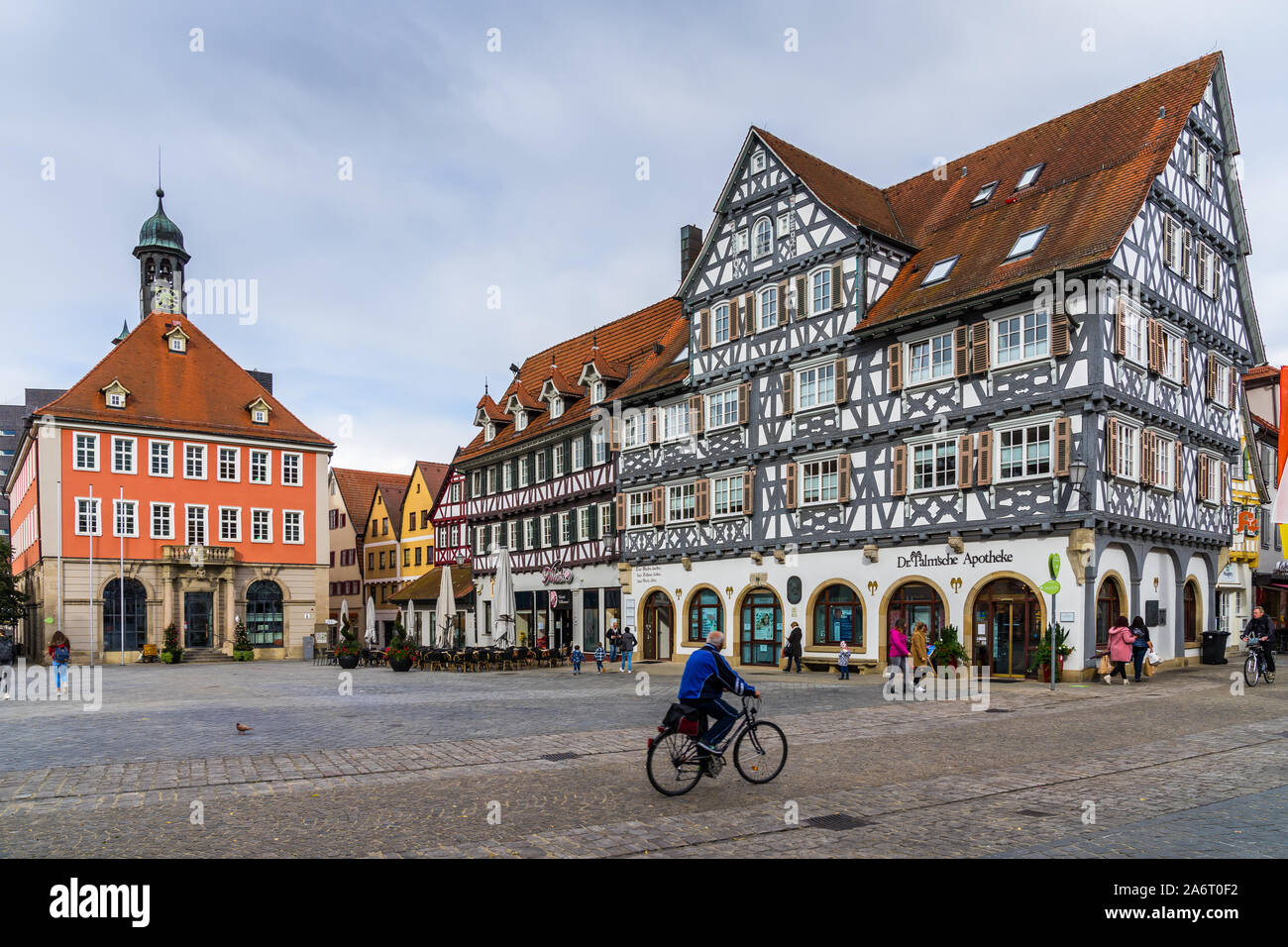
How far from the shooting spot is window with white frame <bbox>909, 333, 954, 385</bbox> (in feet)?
87.9

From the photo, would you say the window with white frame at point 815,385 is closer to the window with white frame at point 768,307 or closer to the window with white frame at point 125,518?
the window with white frame at point 768,307

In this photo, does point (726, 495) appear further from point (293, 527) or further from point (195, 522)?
point (195, 522)

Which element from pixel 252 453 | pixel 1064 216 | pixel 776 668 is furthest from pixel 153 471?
pixel 1064 216

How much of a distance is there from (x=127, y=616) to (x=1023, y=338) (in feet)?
136

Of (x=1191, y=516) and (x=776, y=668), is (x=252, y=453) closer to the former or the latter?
(x=776, y=668)

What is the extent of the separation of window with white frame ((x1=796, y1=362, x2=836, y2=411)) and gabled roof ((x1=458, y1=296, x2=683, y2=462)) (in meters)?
10.3

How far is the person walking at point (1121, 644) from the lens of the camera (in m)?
22.9

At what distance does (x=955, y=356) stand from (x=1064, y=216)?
4.37 m

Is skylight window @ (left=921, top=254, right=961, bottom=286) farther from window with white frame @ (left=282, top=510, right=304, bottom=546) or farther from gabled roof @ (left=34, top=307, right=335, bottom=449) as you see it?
window with white frame @ (left=282, top=510, right=304, bottom=546)

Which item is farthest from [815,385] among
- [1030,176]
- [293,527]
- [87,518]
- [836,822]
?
[87,518]

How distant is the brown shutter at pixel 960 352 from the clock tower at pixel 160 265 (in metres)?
49.6
